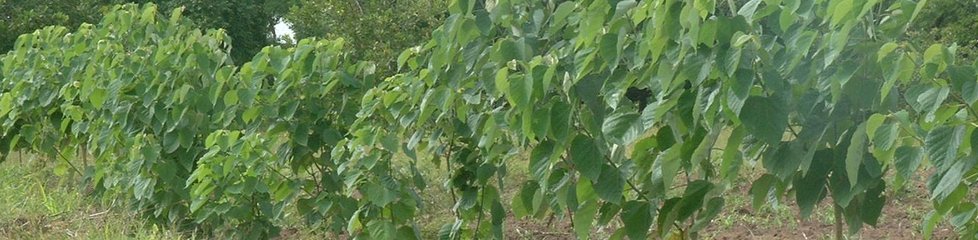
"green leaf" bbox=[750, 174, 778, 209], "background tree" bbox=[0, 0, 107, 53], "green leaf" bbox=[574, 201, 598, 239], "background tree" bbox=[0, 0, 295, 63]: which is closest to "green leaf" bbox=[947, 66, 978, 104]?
"green leaf" bbox=[750, 174, 778, 209]

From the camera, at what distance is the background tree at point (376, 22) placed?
9898 millimetres

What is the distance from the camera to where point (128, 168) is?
215 inches

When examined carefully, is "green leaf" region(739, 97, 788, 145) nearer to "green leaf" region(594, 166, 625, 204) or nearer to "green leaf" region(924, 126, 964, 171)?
"green leaf" region(924, 126, 964, 171)

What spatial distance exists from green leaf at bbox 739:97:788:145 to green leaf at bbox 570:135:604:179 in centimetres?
53

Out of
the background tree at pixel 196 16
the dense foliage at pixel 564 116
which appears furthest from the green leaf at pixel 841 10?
the background tree at pixel 196 16

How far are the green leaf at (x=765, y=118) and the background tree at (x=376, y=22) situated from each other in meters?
6.91

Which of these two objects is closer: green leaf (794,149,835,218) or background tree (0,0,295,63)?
green leaf (794,149,835,218)

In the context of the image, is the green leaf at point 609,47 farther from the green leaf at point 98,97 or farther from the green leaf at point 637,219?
the green leaf at point 98,97

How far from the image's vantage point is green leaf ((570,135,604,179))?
119 inches

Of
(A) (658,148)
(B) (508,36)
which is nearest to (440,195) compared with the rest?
(B) (508,36)

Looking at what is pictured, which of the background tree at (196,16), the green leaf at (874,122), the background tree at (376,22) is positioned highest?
the green leaf at (874,122)

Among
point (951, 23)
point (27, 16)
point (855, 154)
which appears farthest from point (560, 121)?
point (27, 16)

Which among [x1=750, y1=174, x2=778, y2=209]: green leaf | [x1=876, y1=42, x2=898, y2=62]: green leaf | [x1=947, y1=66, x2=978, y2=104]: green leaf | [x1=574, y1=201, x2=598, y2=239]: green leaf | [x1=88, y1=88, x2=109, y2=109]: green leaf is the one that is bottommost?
[x1=88, y1=88, x2=109, y2=109]: green leaf

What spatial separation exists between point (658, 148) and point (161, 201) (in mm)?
3082
